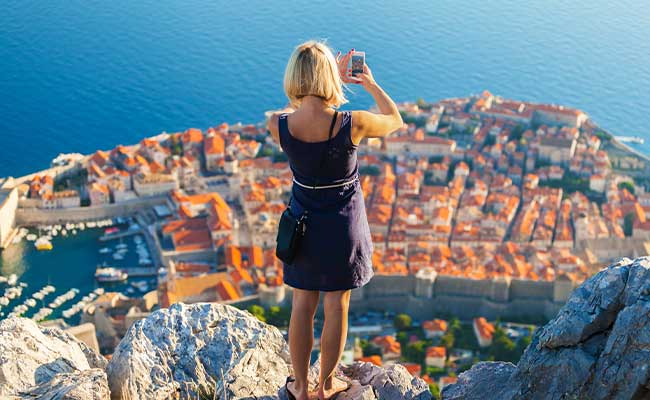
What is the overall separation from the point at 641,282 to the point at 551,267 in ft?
37.7

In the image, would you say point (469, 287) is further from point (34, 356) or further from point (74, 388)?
point (74, 388)

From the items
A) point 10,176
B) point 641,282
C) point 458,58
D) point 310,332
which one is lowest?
point 10,176

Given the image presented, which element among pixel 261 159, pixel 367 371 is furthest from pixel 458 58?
pixel 367 371

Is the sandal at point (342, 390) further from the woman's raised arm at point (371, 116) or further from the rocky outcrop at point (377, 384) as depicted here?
the woman's raised arm at point (371, 116)

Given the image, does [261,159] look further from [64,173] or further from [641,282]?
[641,282]

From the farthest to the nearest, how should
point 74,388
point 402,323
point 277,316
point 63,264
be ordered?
point 63,264 → point 402,323 → point 277,316 → point 74,388

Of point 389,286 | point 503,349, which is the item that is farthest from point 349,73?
point 389,286

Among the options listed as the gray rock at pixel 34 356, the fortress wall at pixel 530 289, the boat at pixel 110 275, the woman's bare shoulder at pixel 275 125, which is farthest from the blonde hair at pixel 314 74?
the boat at pixel 110 275

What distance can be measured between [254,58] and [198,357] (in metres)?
23.2

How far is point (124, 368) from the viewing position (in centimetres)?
282

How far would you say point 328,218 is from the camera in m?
2.46

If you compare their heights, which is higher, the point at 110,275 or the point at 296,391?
the point at 296,391

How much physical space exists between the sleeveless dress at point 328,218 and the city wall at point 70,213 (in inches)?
569

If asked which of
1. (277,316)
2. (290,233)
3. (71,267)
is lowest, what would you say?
(71,267)
